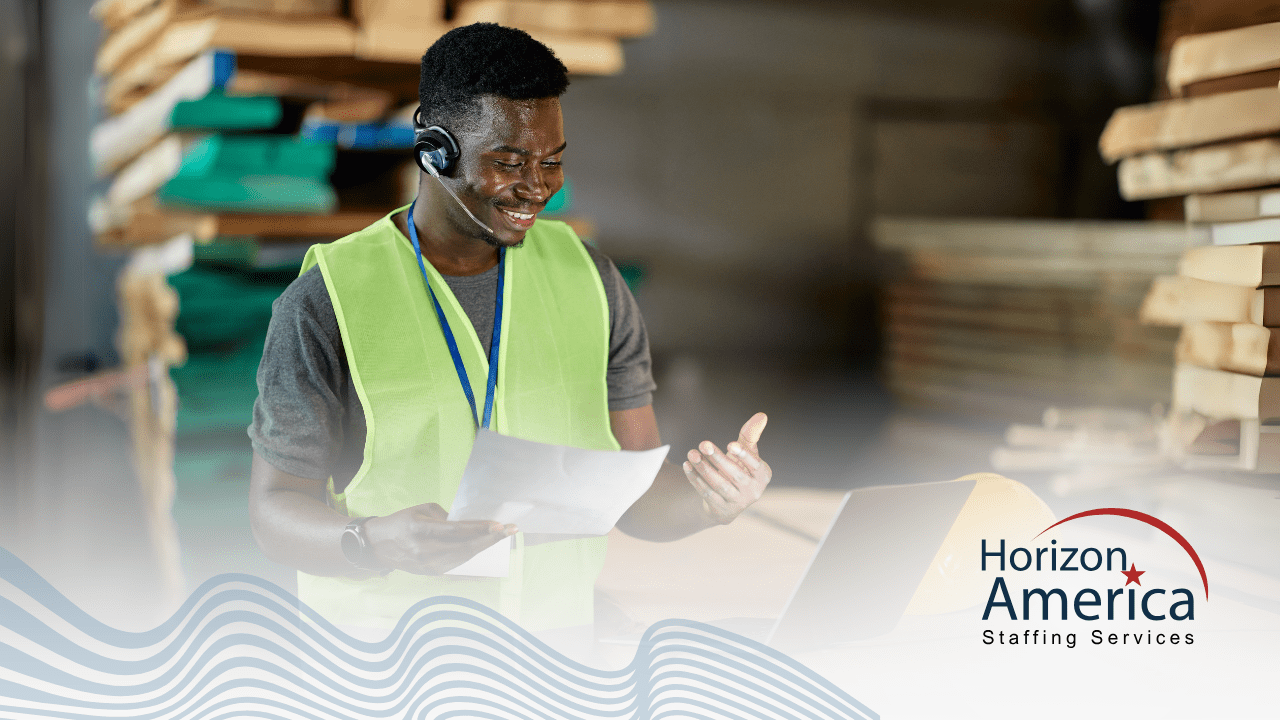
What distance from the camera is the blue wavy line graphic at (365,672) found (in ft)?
6.03

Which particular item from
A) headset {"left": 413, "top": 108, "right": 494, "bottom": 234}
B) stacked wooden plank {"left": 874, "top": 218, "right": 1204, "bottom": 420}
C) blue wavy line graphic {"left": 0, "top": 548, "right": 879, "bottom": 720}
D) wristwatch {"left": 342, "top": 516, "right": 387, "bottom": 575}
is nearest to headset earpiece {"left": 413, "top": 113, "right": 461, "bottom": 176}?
headset {"left": 413, "top": 108, "right": 494, "bottom": 234}

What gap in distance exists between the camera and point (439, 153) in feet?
5.50

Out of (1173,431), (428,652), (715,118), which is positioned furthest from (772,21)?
(428,652)

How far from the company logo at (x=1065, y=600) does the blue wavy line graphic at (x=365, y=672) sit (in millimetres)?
388

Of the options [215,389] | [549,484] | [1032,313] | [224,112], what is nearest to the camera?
[549,484]

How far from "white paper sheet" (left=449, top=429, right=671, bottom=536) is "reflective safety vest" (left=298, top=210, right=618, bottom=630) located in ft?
0.60

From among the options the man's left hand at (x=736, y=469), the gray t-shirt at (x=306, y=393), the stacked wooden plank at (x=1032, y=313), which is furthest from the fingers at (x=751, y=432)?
the stacked wooden plank at (x=1032, y=313)

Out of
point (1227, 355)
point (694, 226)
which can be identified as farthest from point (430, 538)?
point (694, 226)

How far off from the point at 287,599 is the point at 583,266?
28.7 inches

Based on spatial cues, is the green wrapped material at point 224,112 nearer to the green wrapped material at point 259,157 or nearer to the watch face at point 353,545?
the green wrapped material at point 259,157

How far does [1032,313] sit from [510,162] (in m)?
3.44

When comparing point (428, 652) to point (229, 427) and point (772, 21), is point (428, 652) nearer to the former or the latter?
point (229, 427)

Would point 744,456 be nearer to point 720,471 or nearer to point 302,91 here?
point 720,471

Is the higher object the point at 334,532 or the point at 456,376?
the point at 456,376
